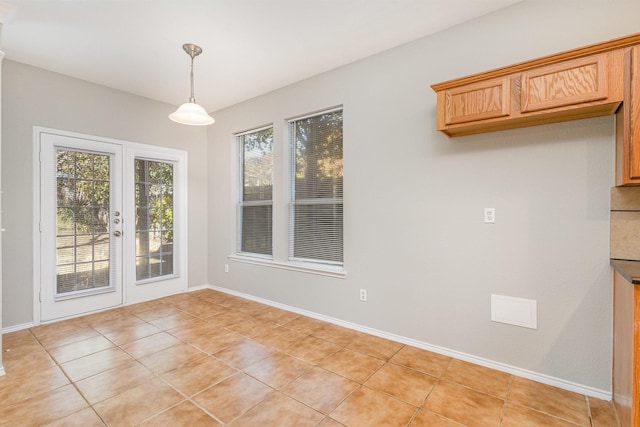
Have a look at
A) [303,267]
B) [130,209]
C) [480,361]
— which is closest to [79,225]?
[130,209]

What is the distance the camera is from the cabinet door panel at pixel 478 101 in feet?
6.64

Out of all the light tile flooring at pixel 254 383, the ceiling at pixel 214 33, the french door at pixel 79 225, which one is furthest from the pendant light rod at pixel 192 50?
the light tile flooring at pixel 254 383

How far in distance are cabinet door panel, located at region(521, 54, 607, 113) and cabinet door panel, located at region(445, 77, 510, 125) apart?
0.12 metres

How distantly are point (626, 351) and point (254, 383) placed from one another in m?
2.18

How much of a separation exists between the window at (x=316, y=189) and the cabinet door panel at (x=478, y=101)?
4.32 feet

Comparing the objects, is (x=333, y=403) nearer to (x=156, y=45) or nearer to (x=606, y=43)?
(x=606, y=43)

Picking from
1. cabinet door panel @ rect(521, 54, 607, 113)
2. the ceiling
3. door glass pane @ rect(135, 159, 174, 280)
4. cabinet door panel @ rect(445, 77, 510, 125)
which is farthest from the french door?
cabinet door panel @ rect(521, 54, 607, 113)

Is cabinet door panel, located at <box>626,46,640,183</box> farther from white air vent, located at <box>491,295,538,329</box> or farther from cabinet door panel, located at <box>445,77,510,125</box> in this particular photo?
white air vent, located at <box>491,295,538,329</box>

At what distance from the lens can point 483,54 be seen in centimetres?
236

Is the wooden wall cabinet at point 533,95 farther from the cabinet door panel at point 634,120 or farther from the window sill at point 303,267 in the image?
the window sill at point 303,267

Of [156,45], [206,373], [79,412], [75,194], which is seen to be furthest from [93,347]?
[156,45]

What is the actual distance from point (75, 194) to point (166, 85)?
5.50 ft

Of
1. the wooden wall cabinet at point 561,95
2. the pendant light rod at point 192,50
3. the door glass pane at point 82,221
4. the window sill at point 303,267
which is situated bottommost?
the window sill at point 303,267

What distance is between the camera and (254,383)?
213cm
